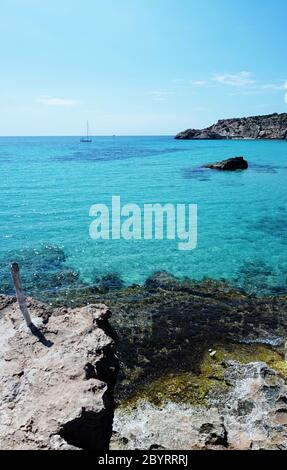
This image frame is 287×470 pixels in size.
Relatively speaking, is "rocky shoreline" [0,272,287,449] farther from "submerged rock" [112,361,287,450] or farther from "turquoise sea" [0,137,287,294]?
"turquoise sea" [0,137,287,294]

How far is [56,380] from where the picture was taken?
29.8 ft

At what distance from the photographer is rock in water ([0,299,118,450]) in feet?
25.9

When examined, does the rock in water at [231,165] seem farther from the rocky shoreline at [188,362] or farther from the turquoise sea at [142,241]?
the rocky shoreline at [188,362]

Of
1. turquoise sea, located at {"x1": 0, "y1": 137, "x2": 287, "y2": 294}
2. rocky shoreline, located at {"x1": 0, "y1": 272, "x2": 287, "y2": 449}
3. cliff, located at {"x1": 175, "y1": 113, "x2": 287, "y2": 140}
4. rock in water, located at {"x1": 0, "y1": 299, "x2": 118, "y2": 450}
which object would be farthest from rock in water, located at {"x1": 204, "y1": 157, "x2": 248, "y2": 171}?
cliff, located at {"x1": 175, "y1": 113, "x2": 287, "y2": 140}

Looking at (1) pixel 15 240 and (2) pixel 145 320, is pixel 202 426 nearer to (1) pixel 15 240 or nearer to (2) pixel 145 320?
(2) pixel 145 320

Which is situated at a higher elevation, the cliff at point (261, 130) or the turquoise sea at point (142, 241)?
the cliff at point (261, 130)

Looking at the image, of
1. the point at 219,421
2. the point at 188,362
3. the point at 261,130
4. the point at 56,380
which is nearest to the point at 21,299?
the point at 56,380

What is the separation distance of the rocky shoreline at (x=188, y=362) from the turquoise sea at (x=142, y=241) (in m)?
2.34

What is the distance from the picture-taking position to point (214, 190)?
51531mm

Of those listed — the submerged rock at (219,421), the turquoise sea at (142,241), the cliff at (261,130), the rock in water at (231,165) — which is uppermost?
the cliff at (261,130)

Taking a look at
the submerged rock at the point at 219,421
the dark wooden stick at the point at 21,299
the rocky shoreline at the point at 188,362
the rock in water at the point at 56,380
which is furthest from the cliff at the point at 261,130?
the dark wooden stick at the point at 21,299

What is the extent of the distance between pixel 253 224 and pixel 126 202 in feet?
47.1

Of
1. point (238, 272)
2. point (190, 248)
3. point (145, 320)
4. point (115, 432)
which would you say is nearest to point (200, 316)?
point (145, 320)

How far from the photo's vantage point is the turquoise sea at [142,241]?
75.8 feet
